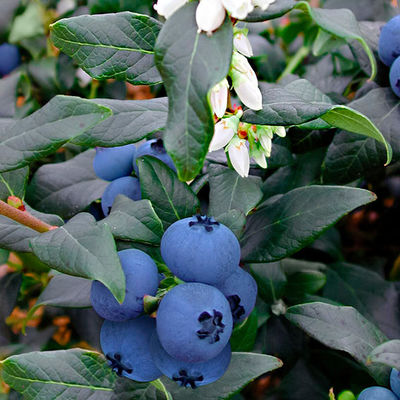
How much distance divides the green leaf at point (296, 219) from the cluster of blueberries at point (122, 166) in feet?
0.61

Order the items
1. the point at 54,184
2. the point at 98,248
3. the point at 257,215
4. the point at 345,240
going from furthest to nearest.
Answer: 1. the point at 345,240
2. the point at 54,184
3. the point at 257,215
4. the point at 98,248

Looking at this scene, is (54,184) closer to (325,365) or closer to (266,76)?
(266,76)

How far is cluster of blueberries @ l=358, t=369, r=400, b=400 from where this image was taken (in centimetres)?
71

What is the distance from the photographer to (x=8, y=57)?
1.46m

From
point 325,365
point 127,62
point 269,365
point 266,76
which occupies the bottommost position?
point 325,365

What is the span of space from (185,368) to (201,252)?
158 mm

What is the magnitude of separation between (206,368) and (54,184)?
56 centimetres

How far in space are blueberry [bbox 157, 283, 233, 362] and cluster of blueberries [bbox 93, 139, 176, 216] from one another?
0.30 meters

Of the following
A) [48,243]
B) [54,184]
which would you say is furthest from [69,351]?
[54,184]

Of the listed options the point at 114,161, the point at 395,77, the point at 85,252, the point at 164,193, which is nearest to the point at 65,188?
the point at 114,161

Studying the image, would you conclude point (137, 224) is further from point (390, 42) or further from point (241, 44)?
point (390, 42)

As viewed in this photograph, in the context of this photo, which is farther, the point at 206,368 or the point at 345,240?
the point at 345,240

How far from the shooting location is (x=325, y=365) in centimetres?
134

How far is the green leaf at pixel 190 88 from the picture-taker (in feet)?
1.88
